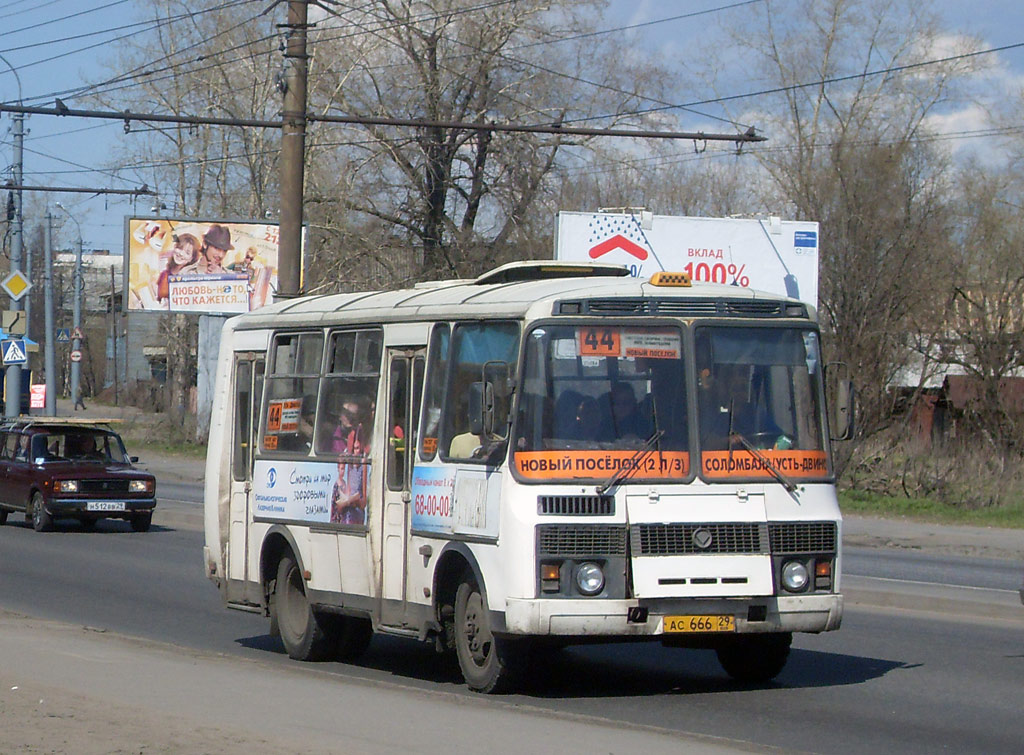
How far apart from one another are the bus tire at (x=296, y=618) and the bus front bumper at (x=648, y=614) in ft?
9.57

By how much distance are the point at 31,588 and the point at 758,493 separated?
10065 millimetres

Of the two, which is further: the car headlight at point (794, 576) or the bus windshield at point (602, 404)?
the car headlight at point (794, 576)

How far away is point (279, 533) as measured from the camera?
39.5 ft

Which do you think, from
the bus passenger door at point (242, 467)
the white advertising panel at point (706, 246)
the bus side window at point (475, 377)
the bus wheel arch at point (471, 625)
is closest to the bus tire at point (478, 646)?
the bus wheel arch at point (471, 625)

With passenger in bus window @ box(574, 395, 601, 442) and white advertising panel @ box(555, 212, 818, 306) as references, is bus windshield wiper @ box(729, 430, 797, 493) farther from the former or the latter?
white advertising panel @ box(555, 212, 818, 306)

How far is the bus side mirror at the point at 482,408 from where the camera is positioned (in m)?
9.42

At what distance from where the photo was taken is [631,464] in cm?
949

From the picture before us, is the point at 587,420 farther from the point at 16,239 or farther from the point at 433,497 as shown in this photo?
the point at 16,239

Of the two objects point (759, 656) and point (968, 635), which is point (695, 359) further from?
point (968, 635)

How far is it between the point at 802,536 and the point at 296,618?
168 inches

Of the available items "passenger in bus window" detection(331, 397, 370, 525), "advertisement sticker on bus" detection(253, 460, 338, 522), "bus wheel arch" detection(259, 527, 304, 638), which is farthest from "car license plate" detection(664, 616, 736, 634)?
"bus wheel arch" detection(259, 527, 304, 638)

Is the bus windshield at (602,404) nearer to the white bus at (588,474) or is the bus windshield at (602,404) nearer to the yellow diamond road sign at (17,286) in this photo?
the white bus at (588,474)

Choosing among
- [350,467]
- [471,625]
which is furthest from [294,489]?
[471,625]

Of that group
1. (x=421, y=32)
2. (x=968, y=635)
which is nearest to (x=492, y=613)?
(x=968, y=635)
